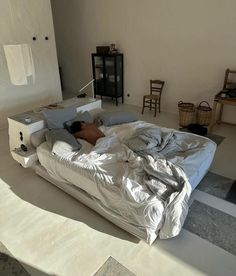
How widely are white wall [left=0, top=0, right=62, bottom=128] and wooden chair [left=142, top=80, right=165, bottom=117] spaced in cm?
186

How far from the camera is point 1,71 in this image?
367 cm

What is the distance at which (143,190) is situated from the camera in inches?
66.7

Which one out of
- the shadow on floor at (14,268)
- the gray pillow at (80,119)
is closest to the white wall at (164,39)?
the gray pillow at (80,119)

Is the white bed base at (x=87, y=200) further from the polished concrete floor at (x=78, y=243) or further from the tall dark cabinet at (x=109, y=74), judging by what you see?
the tall dark cabinet at (x=109, y=74)

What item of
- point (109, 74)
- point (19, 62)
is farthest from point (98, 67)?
point (19, 62)

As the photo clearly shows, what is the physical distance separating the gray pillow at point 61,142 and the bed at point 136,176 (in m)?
0.06

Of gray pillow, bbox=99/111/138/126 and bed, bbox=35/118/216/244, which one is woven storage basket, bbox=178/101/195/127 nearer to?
gray pillow, bbox=99/111/138/126

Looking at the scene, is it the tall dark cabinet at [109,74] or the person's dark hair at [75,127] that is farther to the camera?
the tall dark cabinet at [109,74]

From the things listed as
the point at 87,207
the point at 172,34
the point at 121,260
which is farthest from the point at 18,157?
the point at 172,34

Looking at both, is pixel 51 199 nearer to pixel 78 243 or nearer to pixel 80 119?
pixel 78 243

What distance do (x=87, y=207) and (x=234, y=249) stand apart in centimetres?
122

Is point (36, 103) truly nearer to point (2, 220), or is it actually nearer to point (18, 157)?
point (18, 157)

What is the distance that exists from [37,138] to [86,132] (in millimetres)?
528

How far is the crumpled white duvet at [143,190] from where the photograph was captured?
1.60 meters
